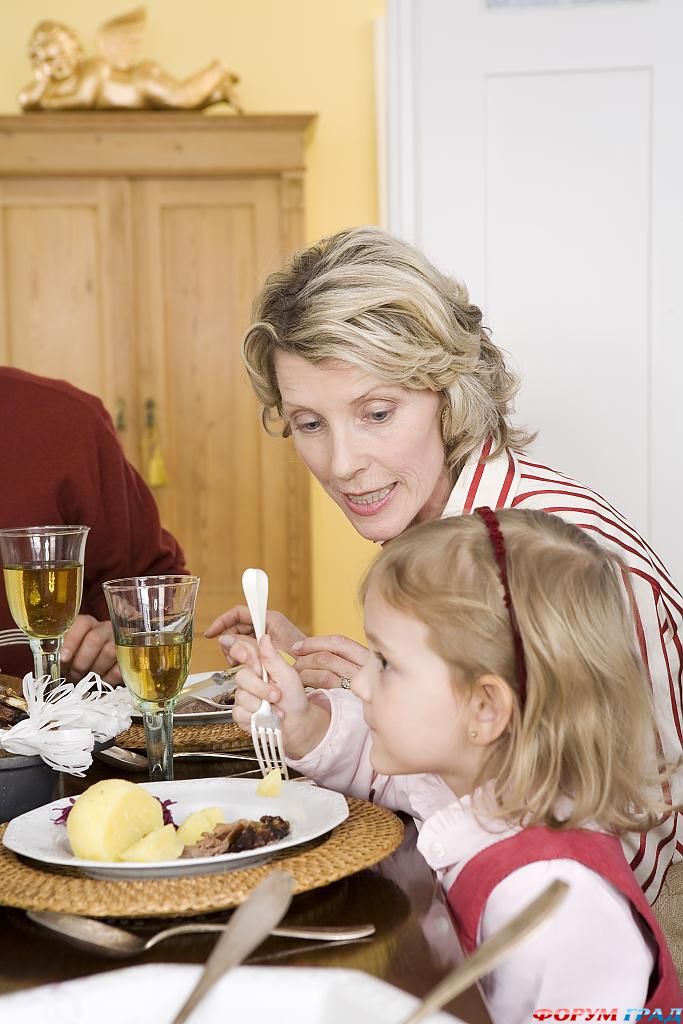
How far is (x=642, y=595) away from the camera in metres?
1.40

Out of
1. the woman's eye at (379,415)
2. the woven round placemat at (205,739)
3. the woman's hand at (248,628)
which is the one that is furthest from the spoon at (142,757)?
the woman's eye at (379,415)

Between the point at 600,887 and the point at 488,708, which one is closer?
the point at 600,887

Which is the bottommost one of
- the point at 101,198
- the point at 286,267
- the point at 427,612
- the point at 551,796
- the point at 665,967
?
the point at 665,967

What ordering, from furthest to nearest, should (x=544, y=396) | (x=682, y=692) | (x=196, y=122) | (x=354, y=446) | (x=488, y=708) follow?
(x=196, y=122) < (x=544, y=396) < (x=354, y=446) < (x=682, y=692) < (x=488, y=708)

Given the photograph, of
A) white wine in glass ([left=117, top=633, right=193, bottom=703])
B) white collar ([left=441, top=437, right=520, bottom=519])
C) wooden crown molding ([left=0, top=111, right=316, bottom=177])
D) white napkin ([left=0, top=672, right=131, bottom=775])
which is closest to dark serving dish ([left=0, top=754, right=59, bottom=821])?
white napkin ([left=0, top=672, right=131, bottom=775])

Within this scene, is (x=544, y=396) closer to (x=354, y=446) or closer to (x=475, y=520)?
(x=354, y=446)

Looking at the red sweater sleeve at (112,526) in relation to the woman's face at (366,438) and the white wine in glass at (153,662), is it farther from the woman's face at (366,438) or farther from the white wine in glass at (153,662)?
the white wine in glass at (153,662)

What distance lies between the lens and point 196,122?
5.07 m

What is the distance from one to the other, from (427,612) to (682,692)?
582 millimetres

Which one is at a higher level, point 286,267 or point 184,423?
point 286,267

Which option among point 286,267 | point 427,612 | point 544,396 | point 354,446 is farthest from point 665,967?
point 544,396

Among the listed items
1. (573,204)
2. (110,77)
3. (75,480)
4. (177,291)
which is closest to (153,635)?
(75,480)

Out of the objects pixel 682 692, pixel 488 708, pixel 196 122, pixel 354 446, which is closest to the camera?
pixel 488 708

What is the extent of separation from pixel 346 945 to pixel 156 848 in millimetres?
175
